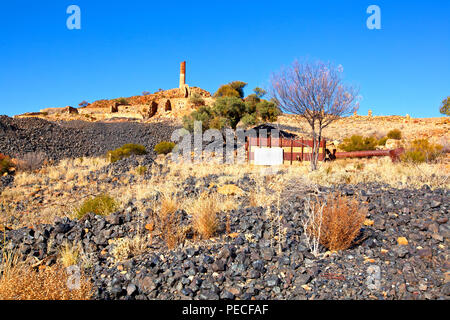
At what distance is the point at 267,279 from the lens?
3211 millimetres

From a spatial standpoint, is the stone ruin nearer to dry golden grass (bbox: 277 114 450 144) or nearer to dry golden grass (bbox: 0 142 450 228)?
dry golden grass (bbox: 277 114 450 144)

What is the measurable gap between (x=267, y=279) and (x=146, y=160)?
1242 centimetres

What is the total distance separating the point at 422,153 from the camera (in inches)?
531

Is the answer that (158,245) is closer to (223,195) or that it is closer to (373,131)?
(223,195)

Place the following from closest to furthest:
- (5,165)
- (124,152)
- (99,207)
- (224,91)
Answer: (99,207) < (5,165) < (124,152) < (224,91)

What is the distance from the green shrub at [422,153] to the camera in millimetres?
12905

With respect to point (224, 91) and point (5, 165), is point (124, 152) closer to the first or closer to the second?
point (5, 165)

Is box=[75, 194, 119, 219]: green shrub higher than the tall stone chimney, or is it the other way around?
the tall stone chimney

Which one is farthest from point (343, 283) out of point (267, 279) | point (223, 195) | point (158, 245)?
point (223, 195)

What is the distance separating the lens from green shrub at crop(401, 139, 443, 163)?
1290 cm

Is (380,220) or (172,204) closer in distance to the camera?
(380,220)

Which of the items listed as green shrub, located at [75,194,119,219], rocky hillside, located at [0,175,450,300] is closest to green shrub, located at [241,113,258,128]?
green shrub, located at [75,194,119,219]

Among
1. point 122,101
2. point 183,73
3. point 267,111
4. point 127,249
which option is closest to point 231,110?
point 267,111

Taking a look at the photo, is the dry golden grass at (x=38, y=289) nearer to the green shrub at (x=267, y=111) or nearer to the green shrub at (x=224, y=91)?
the green shrub at (x=267, y=111)
